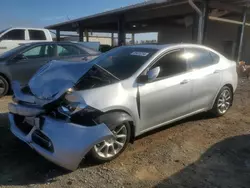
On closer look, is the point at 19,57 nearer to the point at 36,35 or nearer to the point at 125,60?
the point at 125,60

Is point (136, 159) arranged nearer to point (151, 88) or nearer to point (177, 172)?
point (177, 172)

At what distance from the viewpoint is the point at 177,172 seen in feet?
11.0

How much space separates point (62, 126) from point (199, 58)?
3020mm

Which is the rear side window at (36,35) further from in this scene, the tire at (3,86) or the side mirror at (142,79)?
the side mirror at (142,79)

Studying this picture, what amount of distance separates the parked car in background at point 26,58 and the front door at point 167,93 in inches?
127

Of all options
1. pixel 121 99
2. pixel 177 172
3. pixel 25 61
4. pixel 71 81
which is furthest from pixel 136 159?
pixel 25 61

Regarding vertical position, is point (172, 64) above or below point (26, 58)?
above

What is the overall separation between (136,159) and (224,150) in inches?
54.2

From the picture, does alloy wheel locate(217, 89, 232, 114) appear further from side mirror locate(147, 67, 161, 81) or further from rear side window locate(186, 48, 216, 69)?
side mirror locate(147, 67, 161, 81)

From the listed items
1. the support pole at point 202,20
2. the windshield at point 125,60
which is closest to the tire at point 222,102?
the windshield at point 125,60

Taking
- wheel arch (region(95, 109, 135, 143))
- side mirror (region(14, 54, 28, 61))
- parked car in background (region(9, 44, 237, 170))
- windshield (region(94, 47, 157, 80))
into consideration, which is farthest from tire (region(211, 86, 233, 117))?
side mirror (region(14, 54, 28, 61))

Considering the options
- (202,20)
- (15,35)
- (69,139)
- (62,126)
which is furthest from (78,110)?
(15,35)

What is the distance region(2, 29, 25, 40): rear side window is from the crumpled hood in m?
9.25

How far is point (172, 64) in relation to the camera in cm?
449
